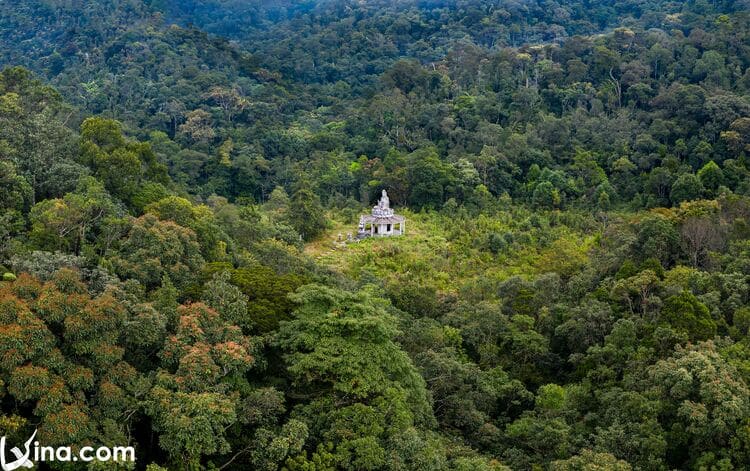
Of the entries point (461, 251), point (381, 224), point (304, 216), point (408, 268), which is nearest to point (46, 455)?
point (408, 268)

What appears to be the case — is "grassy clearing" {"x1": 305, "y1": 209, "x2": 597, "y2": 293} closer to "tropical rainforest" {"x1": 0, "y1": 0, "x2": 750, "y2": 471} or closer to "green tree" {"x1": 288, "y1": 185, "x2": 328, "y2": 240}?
"tropical rainforest" {"x1": 0, "y1": 0, "x2": 750, "y2": 471}

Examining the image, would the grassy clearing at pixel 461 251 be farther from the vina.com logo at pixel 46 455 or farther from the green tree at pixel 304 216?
the vina.com logo at pixel 46 455

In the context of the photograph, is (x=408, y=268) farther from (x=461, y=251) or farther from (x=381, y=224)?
(x=381, y=224)

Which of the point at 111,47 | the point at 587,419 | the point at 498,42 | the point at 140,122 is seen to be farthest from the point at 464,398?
the point at 111,47

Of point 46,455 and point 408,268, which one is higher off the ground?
point 46,455

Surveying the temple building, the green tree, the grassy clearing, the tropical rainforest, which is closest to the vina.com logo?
the tropical rainforest

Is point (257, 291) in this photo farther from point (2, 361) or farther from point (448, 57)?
point (448, 57)
